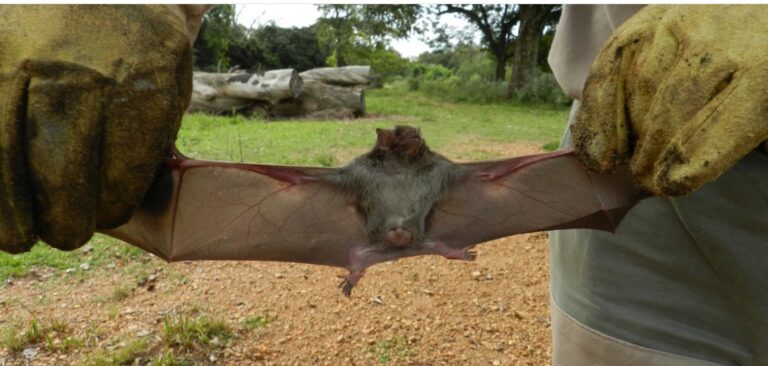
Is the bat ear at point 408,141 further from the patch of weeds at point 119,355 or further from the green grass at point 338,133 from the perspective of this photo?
the green grass at point 338,133

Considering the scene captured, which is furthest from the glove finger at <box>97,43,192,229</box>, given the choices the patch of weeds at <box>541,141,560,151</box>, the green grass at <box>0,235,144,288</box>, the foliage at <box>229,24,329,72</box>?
the foliage at <box>229,24,329,72</box>

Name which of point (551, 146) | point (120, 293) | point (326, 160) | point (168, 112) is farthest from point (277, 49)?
point (168, 112)

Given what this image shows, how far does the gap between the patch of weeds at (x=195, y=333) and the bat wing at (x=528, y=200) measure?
6.47 feet

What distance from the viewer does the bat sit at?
1750 mm

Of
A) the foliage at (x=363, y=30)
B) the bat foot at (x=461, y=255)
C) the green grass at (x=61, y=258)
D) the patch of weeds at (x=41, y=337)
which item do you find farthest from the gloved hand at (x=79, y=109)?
the foliage at (x=363, y=30)

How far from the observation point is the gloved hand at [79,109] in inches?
50.0

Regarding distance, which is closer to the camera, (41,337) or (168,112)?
(168,112)

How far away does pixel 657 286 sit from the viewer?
2.00 m

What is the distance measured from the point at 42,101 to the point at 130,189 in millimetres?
291

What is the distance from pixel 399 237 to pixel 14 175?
Result: 1.01m

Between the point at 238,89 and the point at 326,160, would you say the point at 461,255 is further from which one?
the point at 238,89

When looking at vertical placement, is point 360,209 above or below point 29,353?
above

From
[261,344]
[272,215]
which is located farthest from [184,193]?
[261,344]

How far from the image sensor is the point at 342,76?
15.1 m
